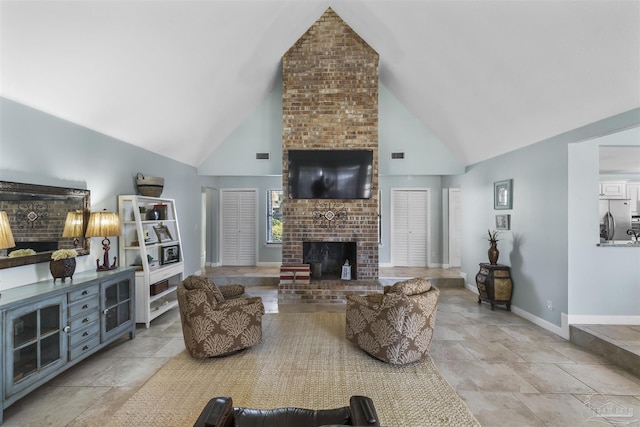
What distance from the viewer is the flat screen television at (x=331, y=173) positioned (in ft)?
17.0

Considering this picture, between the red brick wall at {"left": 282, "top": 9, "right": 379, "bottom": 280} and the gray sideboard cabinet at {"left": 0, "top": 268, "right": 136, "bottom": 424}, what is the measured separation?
2.71 m

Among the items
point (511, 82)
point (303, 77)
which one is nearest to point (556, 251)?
point (511, 82)

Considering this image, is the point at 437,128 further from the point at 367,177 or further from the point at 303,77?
the point at 303,77

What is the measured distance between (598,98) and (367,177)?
3039 millimetres

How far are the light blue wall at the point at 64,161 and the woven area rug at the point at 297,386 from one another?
1617mm

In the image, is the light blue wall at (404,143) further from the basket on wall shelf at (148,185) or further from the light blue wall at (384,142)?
the basket on wall shelf at (148,185)

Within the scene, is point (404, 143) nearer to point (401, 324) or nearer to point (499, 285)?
point (499, 285)

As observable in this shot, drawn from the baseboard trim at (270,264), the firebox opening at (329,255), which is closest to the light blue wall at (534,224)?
the firebox opening at (329,255)

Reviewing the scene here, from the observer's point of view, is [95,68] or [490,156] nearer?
[95,68]

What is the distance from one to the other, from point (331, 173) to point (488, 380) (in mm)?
3617

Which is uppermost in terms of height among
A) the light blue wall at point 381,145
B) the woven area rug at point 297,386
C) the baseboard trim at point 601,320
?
the light blue wall at point 381,145

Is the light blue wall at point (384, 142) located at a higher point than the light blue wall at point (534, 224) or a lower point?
higher

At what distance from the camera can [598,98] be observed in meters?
2.89

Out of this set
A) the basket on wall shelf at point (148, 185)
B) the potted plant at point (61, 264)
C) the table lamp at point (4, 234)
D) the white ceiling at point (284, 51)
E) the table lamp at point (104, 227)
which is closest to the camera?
the table lamp at point (4, 234)
